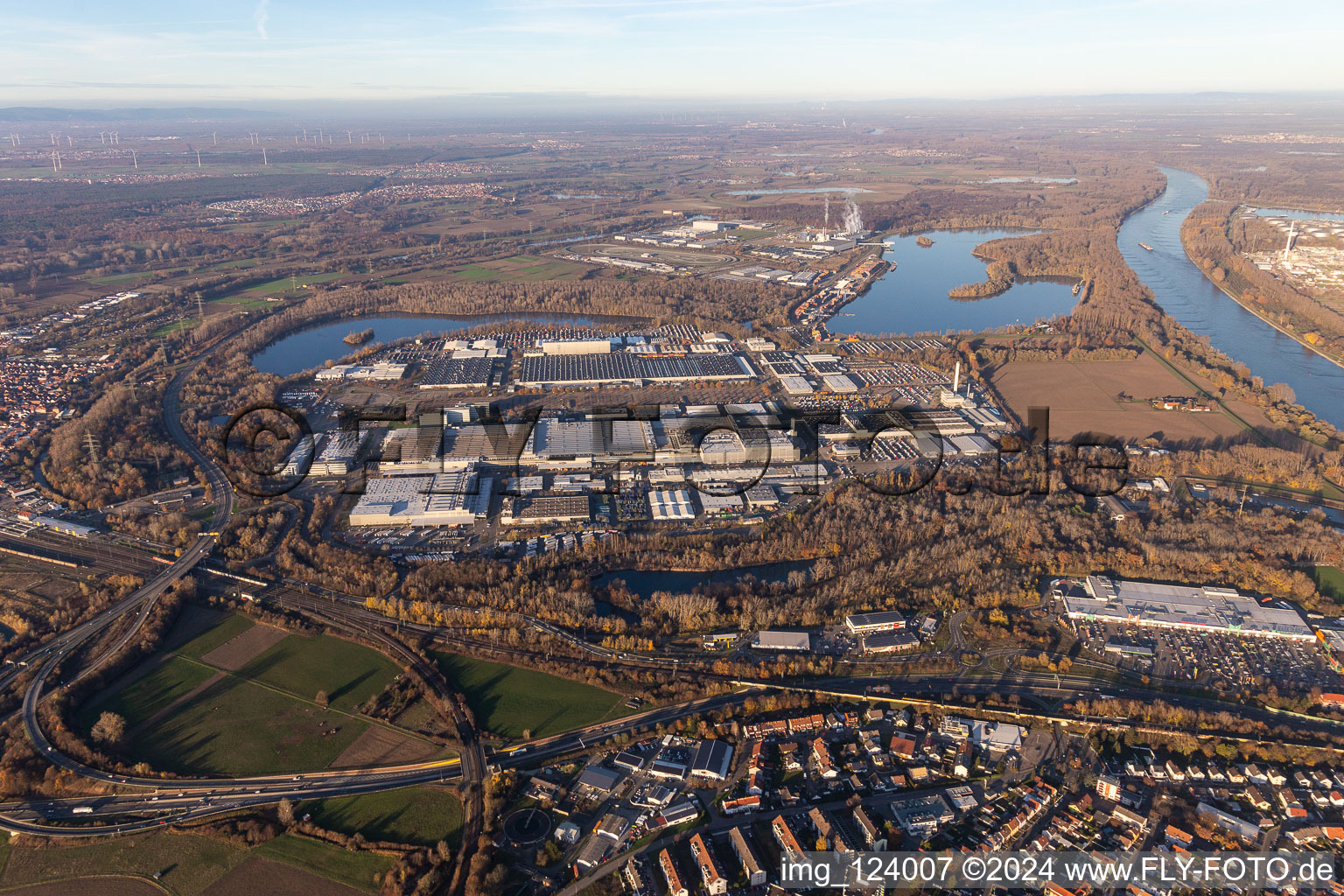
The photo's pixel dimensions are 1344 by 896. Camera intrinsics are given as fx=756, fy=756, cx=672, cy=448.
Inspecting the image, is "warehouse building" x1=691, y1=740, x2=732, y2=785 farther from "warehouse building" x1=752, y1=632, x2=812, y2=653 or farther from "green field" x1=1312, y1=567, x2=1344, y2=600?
"green field" x1=1312, y1=567, x2=1344, y2=600

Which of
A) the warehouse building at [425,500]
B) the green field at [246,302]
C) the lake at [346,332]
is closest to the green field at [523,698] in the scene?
the warehouse building at [425,500]

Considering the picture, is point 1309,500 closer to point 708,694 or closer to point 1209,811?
point 1209,811

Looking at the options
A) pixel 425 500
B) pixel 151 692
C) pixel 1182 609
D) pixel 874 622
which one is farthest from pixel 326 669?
pixel 1182 609

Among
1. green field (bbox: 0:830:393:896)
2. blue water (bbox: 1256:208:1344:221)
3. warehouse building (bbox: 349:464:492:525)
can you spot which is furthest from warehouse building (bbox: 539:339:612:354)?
blue water (bbox: 1256:208:1344:221)

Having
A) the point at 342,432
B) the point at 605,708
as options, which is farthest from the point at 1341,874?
the point at 342,432

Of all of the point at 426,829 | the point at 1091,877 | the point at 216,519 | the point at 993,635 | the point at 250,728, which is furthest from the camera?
the point at 216,519
